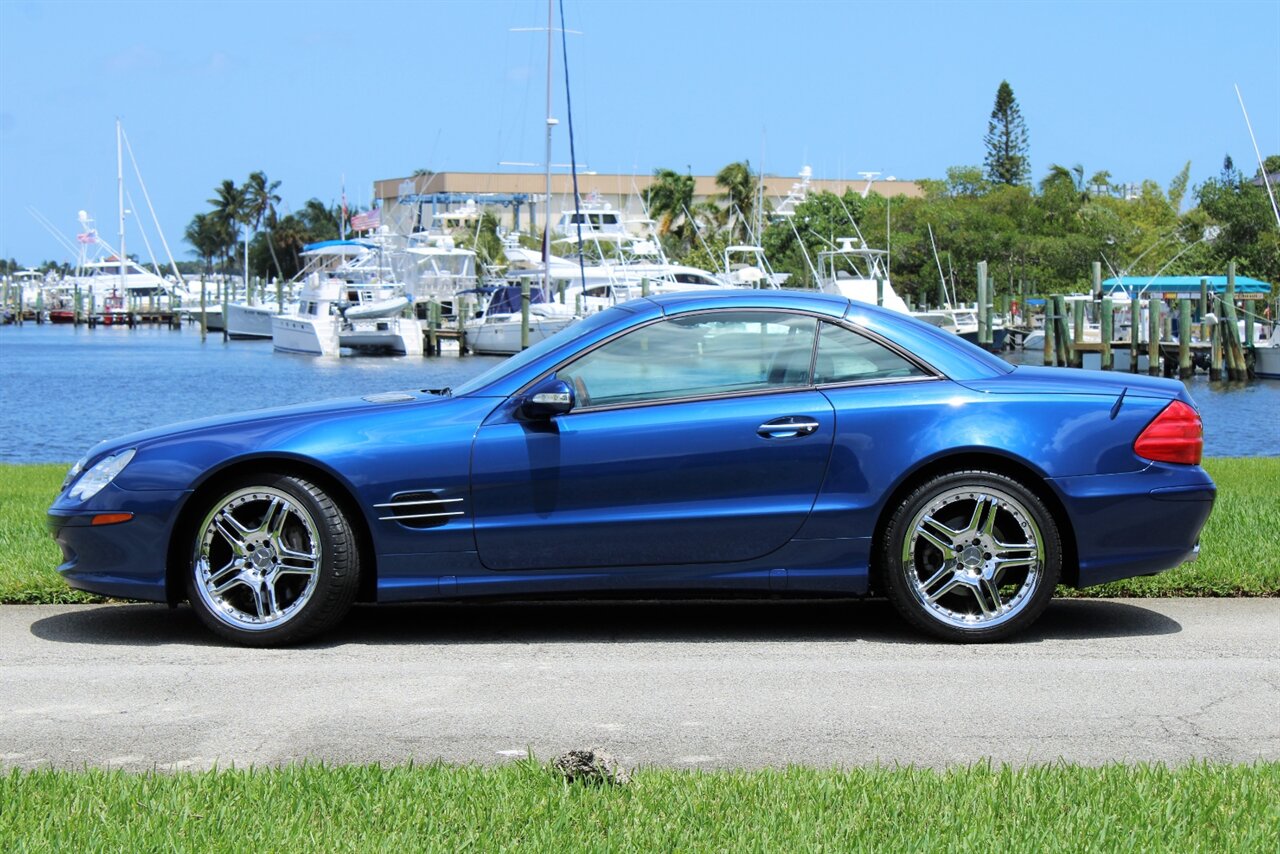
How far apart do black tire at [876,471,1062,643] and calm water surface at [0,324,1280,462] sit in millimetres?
21567

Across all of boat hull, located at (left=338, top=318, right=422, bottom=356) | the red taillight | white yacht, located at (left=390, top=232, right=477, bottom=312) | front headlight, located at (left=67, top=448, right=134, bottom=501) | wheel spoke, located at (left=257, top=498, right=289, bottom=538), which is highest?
white yacht, located at (left=390, top=232, right=477, bottom=312)

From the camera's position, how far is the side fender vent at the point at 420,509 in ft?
20.9

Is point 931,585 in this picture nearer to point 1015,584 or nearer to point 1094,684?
point 1015,584

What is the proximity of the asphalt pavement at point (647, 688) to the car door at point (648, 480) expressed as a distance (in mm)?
425

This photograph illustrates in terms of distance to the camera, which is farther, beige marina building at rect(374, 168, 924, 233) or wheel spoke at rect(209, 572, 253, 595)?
beige marina building at rect(374, 168, 924, 233)

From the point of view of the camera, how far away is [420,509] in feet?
20.9

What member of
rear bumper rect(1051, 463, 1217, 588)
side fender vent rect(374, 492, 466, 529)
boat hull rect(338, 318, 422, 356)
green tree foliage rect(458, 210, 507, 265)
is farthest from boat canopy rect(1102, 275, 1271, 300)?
side fender vent rect(374, 492, 466, 529)

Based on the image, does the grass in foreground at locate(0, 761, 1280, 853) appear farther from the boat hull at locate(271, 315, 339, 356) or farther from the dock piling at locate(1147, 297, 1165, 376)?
the boat hull at locate(271, 315, 339, 356)

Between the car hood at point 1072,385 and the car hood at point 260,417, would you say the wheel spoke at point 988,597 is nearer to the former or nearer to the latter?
the car hood at point 1072,385

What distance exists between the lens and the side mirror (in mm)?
6336

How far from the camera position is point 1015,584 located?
259 inches

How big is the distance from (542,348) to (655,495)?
86cm

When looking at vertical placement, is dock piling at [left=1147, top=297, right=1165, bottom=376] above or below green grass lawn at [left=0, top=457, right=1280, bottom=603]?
above

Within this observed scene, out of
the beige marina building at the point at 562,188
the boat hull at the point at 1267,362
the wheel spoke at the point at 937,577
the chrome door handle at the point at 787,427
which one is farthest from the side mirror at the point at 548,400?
the beige marina building at the point at 562,188
